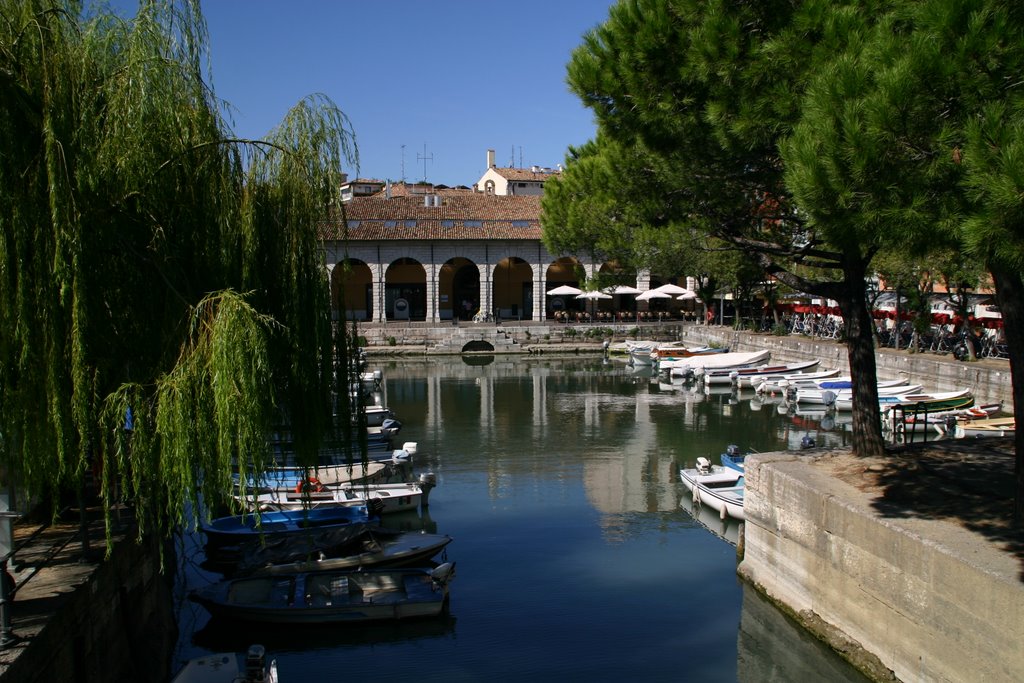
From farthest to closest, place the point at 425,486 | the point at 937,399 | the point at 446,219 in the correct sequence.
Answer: the point at 446,219 < the point at 937,399 < the point at 425,486

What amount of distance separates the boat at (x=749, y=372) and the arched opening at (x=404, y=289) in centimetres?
2341

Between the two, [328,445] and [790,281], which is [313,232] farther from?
[790,281]

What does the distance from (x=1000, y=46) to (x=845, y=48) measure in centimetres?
285

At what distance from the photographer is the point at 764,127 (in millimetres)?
10609

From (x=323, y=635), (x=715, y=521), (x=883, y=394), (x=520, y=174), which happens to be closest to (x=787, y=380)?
(x=883, y=394)

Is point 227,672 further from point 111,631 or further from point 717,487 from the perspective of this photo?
point 717,487

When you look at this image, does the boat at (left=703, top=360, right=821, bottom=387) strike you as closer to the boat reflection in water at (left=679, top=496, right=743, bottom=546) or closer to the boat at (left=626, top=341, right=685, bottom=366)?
the boat at (left=626, top=341, right=685, bottom=366)

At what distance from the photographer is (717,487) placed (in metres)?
15.8

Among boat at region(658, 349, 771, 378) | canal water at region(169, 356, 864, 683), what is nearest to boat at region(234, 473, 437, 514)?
canal water at region(169, 356, 864, 683)

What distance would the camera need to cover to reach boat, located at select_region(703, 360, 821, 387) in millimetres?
31703

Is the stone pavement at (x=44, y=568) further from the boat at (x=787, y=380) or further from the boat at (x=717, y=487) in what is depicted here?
the boat at (x=787, y=380)

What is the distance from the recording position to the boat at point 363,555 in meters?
11.8

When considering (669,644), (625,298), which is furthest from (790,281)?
(625,298)

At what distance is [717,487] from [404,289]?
38523 millimetres
